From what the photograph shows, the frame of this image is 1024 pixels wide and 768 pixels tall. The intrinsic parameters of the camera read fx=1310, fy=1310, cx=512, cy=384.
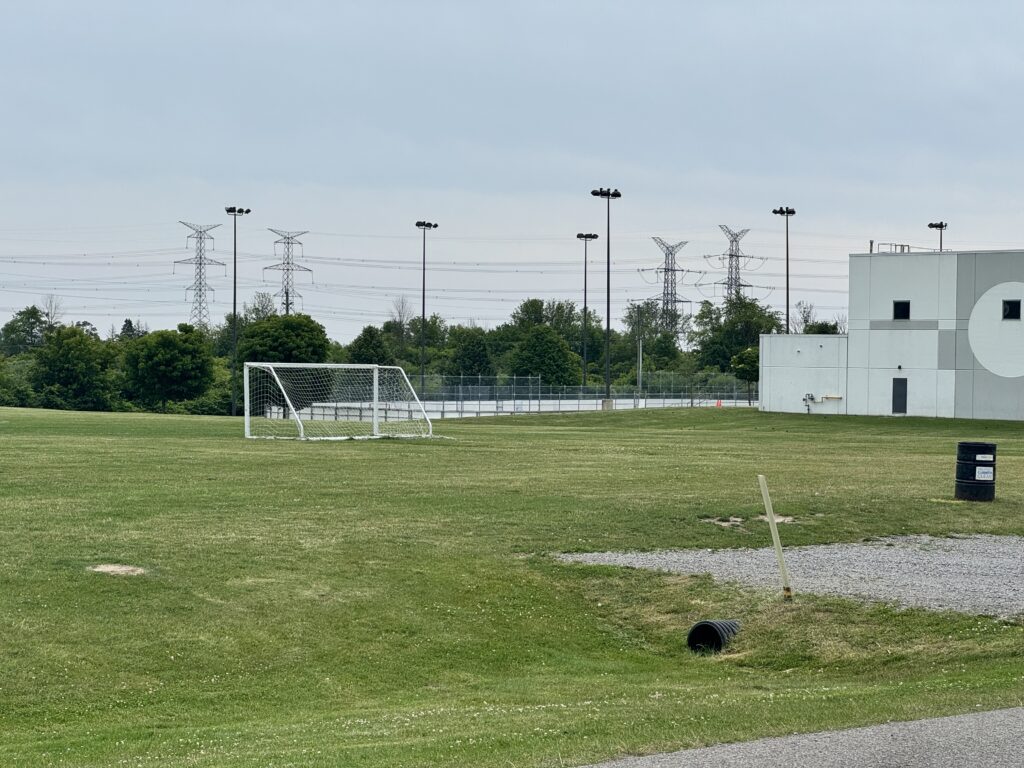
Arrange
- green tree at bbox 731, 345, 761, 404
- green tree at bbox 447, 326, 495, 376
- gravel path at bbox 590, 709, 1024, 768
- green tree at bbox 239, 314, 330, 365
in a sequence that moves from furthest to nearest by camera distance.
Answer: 1. green tree at bbox 447, 326, 495, 376
2. green tree at bbox 731, 345, 761, 404
3. green tree at bbox 239, 314, 330, 365
4. gravel path at bbox 590, 709, 1024, 768

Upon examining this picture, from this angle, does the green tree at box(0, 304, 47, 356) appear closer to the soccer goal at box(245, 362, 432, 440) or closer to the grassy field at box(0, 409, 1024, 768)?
the soccer goal at box(245, 362, 432, 440)

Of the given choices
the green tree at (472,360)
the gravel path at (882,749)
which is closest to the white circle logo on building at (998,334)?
the gravel path at (882,749)

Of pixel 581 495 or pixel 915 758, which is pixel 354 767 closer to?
pixel 915 758

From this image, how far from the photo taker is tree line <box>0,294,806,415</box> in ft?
311

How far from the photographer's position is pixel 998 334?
6706cm

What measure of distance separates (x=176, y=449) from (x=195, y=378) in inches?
2389

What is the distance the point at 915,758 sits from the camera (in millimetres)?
8016

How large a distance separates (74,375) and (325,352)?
1873 centimetres

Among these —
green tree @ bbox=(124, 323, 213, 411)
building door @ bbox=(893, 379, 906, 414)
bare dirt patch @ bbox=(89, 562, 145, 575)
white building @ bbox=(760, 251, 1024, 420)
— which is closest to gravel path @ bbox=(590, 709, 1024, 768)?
bare dirt patch @ bbox=(89, 562, 145, 575)

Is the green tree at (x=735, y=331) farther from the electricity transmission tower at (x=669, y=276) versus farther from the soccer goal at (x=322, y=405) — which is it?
the soccer goal at (x=322, y=405)

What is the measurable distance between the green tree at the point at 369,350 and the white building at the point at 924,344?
134 ft

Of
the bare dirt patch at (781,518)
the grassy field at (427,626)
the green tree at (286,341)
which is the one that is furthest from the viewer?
the green tree at (286,341)

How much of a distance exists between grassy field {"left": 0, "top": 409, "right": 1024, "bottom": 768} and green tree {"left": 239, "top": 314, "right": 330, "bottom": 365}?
6501 cm

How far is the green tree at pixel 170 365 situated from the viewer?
9388 centimetres
